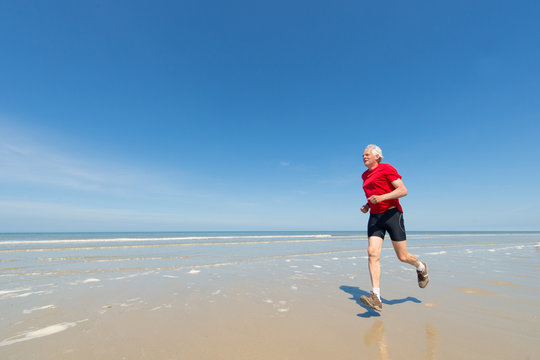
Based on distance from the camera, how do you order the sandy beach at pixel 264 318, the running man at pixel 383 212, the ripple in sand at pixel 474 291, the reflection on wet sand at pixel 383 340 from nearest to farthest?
1. the reflection on wet sand at pixel 383 340
2. the sandy beach at pixel 264 318
3. the running man at pixel 383 212
4. the ripple in sand at pixel 474 291

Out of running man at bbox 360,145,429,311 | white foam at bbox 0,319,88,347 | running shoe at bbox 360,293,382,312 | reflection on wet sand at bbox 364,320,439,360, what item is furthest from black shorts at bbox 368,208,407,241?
white foam at bbox 0,319,88,347

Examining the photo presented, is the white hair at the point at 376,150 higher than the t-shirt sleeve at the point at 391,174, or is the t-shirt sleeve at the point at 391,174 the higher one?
the white hair at the point at 376,150

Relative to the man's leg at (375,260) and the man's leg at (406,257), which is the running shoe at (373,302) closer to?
the man's leg at (375,260)

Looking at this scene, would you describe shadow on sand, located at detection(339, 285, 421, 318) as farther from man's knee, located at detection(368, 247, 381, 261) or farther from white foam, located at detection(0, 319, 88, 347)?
white foam, located at detection(0, 319, 88, 347)

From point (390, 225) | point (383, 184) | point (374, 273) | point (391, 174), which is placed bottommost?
point (374, 273)

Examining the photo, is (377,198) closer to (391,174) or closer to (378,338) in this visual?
(391,174)

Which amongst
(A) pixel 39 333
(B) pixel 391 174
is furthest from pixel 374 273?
(A) pixel 39 333

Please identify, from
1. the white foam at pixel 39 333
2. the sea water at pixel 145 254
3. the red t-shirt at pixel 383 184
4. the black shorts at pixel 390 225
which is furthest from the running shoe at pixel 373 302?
the sea water at pixel 145 254

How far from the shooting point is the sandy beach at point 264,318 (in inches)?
90.3

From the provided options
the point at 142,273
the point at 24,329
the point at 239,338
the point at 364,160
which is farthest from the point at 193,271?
the point at 364,160

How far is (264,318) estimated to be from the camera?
3.15m

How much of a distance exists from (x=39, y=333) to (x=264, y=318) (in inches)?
99.4

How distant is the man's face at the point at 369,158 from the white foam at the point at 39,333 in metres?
4.46

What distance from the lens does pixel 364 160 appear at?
3834mm
